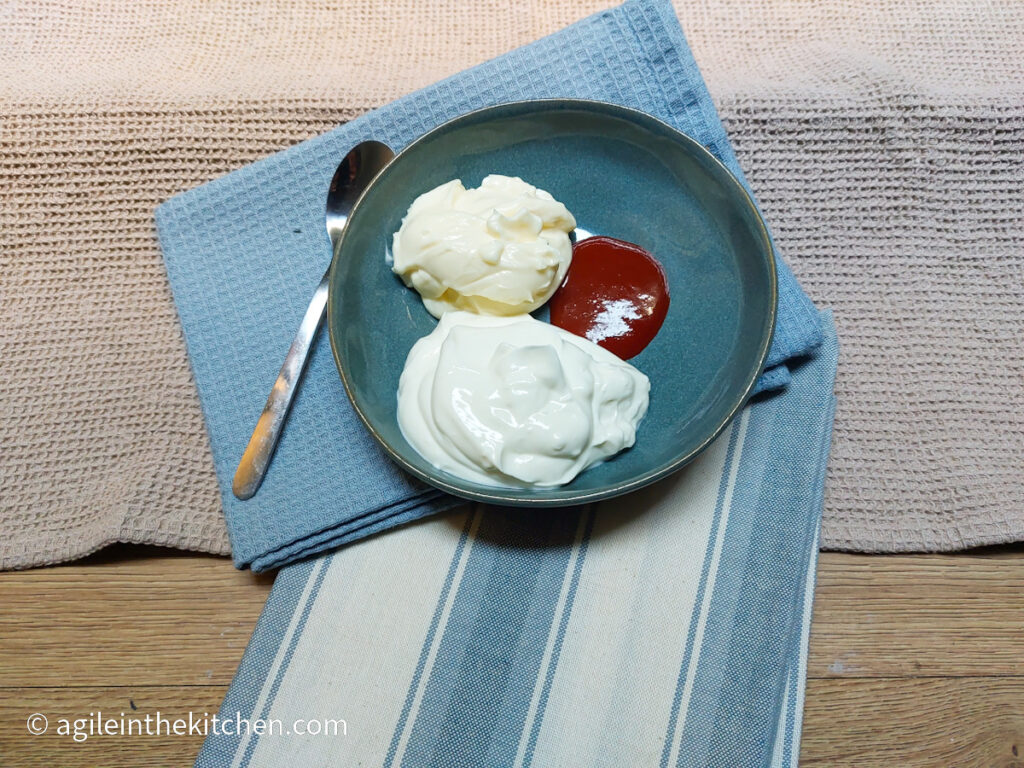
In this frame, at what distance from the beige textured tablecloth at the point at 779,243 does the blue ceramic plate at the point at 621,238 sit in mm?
156

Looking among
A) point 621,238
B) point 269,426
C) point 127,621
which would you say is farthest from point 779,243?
point 127,621

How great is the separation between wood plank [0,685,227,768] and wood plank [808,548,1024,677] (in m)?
0.63

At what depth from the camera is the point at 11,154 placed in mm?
849

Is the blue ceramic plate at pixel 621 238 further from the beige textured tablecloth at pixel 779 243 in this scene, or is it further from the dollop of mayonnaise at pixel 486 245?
the beige textured tablecloth at pixel 779 243

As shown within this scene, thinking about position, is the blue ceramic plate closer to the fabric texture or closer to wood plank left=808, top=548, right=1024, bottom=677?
the fabric texture

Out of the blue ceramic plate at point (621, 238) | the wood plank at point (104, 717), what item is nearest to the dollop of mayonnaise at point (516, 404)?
the blue ceramic plate at point (621, 238)

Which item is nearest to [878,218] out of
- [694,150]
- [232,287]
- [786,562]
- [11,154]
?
[694,150]

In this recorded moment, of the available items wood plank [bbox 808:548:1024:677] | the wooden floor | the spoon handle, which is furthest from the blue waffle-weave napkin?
wood plank [bbox 808:548:1024:677]

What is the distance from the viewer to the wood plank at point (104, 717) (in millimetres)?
757

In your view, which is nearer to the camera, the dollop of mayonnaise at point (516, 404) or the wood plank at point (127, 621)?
the dollop of mayonnaise at point (516, 404)

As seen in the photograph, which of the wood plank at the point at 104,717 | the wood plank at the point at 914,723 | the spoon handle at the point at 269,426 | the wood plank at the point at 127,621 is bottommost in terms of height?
the wood plank at the point at 914,723

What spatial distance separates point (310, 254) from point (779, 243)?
1.65 ft

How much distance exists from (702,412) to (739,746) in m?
0.30

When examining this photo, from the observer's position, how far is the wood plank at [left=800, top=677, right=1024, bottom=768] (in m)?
0.76
